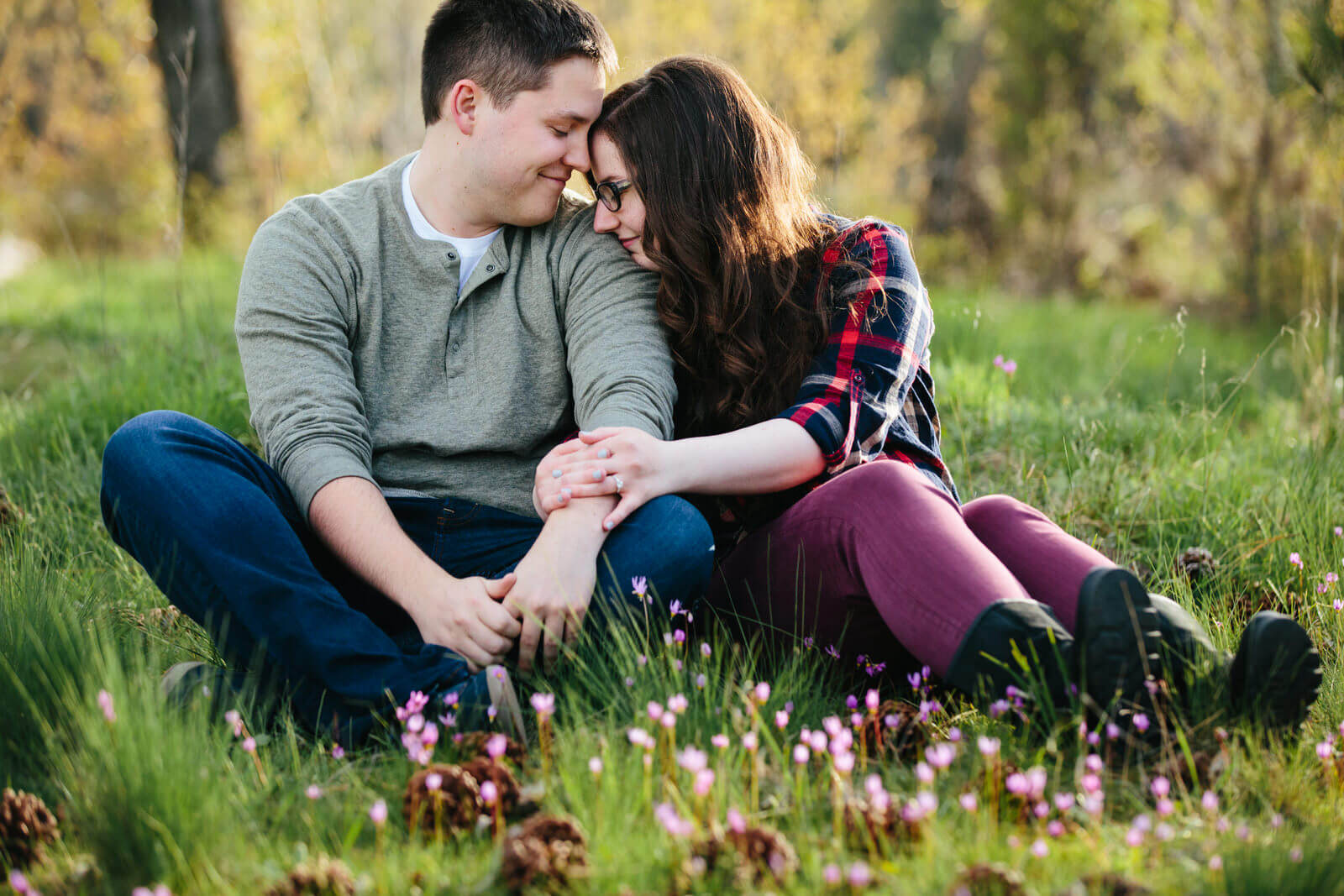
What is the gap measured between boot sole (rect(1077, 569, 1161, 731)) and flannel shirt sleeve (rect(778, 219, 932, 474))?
65 cm

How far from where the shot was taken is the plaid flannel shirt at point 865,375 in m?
2.21

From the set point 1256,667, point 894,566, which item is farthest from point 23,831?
point 1256,667

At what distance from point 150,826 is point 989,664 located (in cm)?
129

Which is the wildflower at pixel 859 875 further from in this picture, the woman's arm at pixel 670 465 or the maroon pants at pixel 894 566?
the woman's arm at pixel 670 465

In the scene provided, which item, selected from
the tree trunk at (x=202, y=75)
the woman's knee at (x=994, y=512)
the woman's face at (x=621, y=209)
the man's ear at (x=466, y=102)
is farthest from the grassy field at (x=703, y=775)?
the tree trunk at (x=202, y=75)

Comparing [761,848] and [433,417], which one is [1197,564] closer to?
[761,848]

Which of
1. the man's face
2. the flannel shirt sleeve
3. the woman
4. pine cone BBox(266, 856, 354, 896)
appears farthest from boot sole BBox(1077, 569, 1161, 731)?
the man's face

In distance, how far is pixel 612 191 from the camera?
2.42 metres

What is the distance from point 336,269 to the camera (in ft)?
7.82

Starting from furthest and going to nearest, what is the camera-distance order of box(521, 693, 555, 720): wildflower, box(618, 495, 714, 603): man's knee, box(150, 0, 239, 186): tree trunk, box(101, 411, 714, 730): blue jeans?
box(150, 0, 239, 186): tree trunk < box(618, 495, 714, 603): man's knee < box(101, 411, 714, 730): blue jeans < box(521, 693, 555, 720): wildflower

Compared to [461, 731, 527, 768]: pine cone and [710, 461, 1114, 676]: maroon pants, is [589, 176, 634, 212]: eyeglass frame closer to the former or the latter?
[710, 461, 1114, 676]: maroon pants

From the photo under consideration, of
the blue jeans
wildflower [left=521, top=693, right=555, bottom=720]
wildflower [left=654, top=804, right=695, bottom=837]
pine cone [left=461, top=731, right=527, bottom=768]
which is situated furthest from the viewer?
the blue jeans

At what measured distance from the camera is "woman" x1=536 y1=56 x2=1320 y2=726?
1722 millimetres

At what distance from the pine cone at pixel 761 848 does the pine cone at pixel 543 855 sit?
204mm
